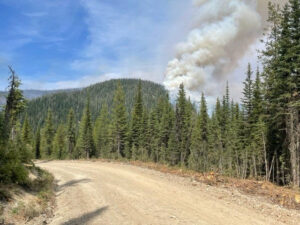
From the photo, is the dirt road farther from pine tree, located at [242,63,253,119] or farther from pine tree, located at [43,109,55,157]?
pine tree, located at [43,109,55,157]

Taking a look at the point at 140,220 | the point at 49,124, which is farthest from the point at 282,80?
the point at 49,124

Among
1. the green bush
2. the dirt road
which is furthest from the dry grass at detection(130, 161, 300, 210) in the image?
the green bush

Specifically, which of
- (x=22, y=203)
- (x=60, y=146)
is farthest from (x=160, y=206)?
(x=60, y=146)

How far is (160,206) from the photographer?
816 cm

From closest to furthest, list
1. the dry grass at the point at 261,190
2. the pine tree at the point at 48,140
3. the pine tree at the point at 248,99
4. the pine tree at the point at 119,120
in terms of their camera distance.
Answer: the dry grass at the point at 261,190 → the pine tree at the point at 248,99 → the pine tree at the point at 119,120 → the pine tree at the point at 48,140

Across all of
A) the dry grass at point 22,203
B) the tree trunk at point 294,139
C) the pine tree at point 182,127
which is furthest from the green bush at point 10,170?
the pine tree at point 182,127

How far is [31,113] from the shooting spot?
191500mm

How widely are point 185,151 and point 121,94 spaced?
64.3ft

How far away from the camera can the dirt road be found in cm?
696

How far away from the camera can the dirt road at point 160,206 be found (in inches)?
274

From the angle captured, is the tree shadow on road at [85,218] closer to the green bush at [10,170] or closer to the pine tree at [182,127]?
the green bush at [10,170]

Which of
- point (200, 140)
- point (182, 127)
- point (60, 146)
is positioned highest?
point (182, 127)

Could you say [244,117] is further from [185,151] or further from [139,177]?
[139,177]

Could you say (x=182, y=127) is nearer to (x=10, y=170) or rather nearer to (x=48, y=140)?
(x=48, y=140)
